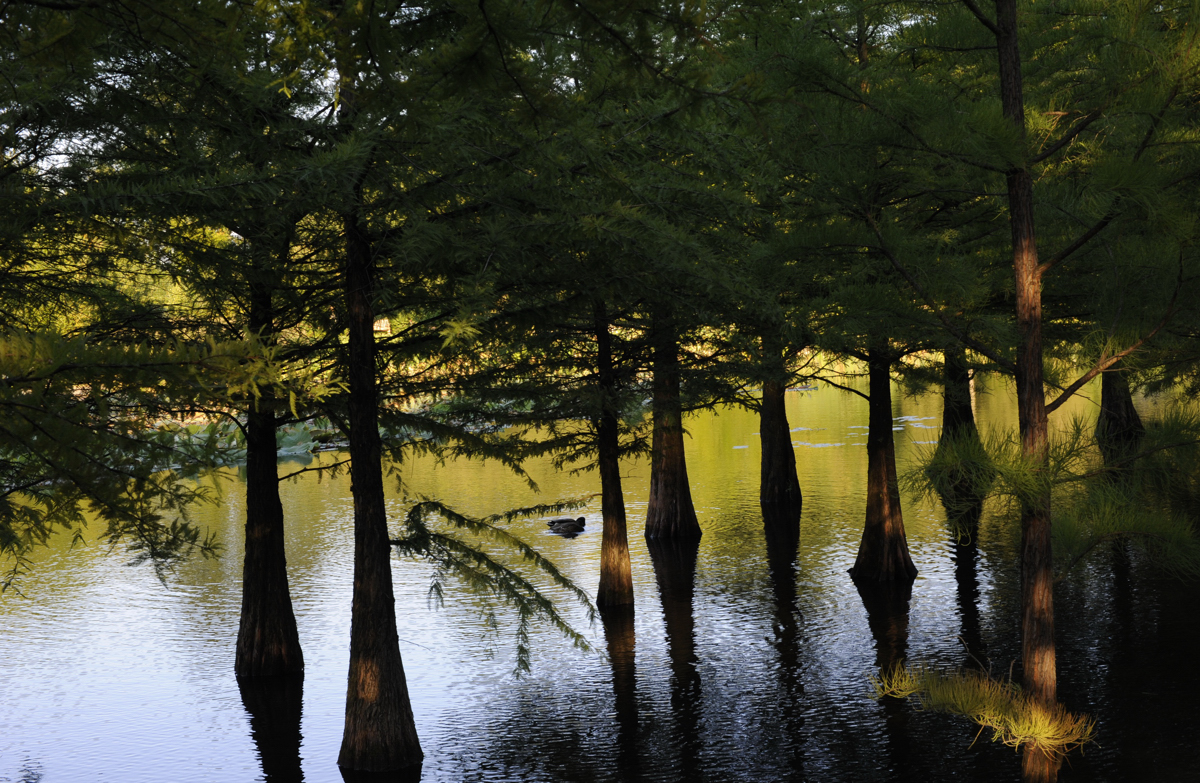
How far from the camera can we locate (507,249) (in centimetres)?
1043

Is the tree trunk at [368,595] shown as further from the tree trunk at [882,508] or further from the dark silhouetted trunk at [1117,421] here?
the tree trunk at [882,508]

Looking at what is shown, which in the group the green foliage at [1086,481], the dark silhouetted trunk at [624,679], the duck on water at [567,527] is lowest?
the dark silhouetted trunk at [624,679]

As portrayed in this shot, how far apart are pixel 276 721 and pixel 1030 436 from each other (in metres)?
10.8

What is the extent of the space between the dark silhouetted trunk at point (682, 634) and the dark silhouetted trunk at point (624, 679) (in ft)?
1.94

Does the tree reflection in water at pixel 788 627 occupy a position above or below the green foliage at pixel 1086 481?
below

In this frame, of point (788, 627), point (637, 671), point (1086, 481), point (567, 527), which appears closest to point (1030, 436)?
point (1086, 481)

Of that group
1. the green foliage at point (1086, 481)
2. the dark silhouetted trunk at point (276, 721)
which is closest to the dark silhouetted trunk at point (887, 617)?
the green foliage at point (1086, 481)

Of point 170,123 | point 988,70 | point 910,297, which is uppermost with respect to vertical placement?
point 988,70

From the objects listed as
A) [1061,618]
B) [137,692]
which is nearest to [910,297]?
[1061,618]

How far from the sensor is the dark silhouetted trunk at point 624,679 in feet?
40.2

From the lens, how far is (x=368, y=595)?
11812 millimetres

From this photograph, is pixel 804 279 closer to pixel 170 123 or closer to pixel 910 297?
pixel 910 297

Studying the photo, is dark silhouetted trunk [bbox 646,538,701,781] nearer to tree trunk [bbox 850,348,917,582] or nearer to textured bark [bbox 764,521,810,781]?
textured bark [bbox 764,521,810,781]

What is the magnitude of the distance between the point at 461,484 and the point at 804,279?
22499mm
